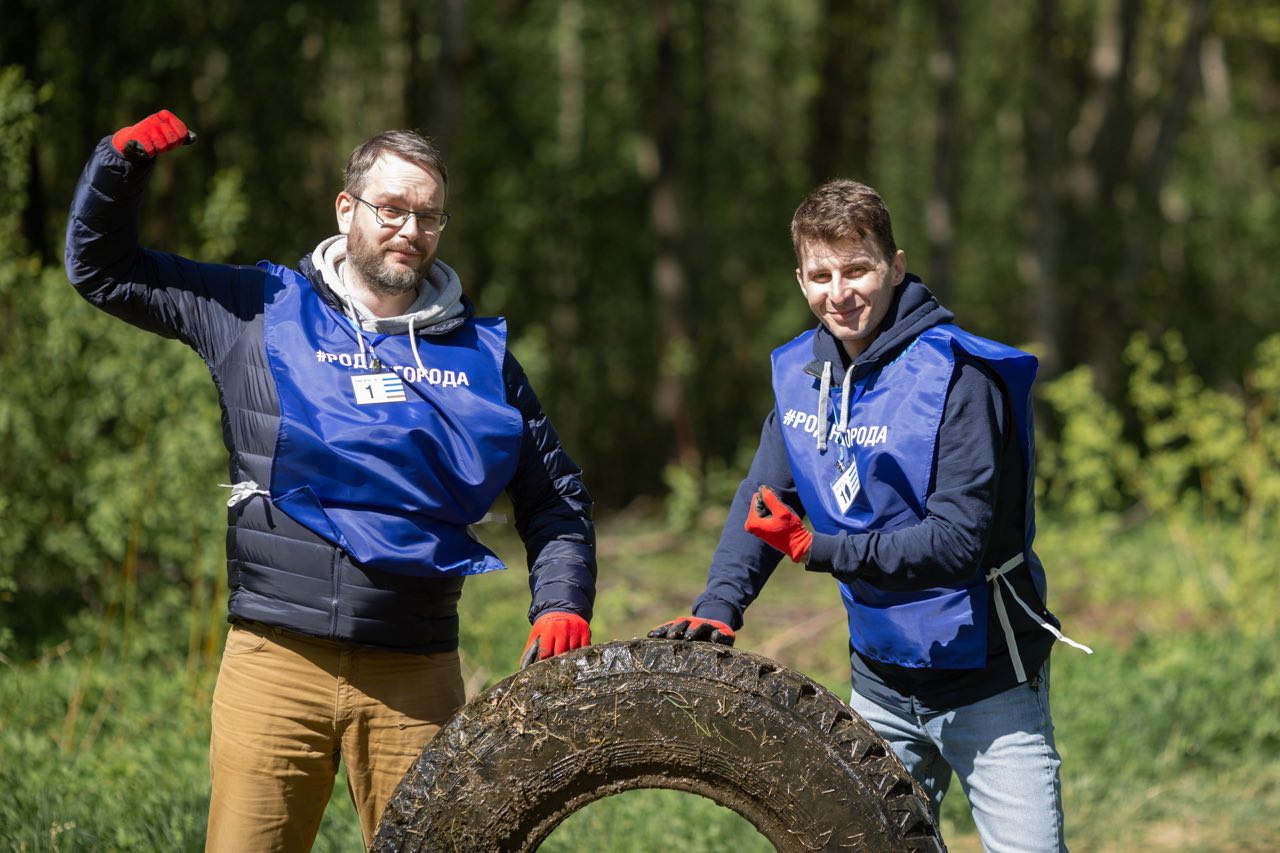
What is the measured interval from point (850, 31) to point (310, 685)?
13010mm

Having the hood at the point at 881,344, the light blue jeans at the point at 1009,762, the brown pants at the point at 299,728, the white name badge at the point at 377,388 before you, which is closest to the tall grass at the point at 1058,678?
the brown pants at the point at 299,728

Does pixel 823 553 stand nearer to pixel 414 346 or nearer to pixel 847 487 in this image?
pixel 847 487

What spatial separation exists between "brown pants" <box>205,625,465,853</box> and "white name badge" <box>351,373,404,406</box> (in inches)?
21.1

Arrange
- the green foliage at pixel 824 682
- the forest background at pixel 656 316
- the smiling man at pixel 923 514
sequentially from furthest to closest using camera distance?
1. the forest background at pixel 656 316
2. the green foliage at pixel 824 682
3. the smiling man at pixel 923 514

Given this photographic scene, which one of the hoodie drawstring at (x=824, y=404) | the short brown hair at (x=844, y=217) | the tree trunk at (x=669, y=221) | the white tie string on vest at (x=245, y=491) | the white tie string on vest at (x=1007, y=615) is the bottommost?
the white tie string on vest at (x=1007, y=615)

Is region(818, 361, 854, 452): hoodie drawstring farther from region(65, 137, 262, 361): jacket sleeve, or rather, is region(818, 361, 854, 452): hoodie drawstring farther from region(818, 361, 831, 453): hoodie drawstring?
region(65, 137, 262, 361): jacket sleeve

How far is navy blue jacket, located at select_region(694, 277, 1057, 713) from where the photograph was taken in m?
2.69

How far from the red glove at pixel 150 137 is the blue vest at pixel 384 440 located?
1.22 ft

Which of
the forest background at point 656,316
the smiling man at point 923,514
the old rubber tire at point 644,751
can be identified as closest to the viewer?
the old rubber tire at point 644,751

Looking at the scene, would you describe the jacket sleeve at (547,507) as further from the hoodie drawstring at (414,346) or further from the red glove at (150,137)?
the red glove at (150,137)

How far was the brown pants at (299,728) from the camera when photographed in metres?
2.88

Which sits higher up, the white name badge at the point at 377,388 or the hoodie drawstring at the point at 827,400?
the hoodie drawstring at the point at 827,400

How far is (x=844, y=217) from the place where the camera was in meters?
2.81

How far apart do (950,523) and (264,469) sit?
1.44 metres
